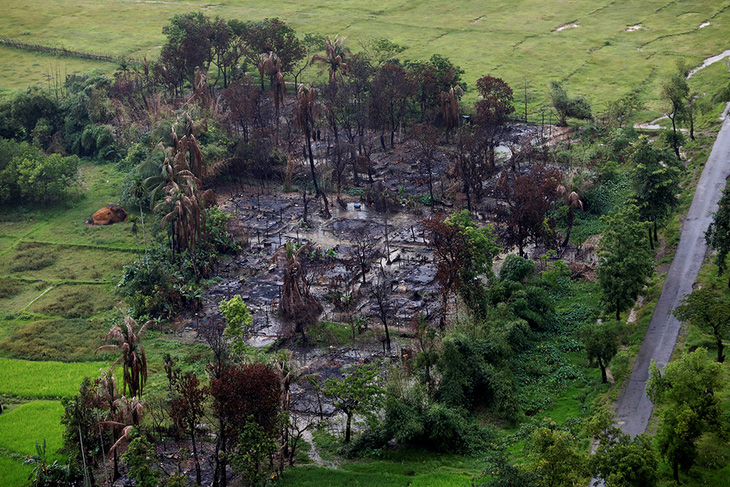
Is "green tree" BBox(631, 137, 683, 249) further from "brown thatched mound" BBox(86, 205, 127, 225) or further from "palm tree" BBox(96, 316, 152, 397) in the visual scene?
"brown thatched mound" BBox(86, 205, 127, 225)

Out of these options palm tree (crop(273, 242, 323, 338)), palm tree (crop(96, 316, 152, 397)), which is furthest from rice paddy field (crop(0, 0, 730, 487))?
palm tree (crop(273, 242, 323, 338))

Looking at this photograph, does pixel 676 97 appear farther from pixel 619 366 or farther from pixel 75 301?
pixel 75 301

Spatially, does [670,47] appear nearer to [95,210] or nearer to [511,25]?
A: [511,25]

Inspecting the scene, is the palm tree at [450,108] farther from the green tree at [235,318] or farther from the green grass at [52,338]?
the green grass at [52,338]

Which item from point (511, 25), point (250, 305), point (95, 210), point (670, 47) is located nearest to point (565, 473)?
point (250, 305)

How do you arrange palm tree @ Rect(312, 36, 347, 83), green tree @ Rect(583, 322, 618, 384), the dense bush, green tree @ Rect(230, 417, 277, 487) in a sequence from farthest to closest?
1. palm tree @ Rect(312, 36, 347, 83)
2. the dense bush
3. green tree @ Rect(583, 322, 618, 384)
4. green tree @ Rect(230, 417, 277, 487)

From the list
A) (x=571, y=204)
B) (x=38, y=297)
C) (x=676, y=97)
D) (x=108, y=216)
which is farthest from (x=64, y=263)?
(x=676, y=97)
